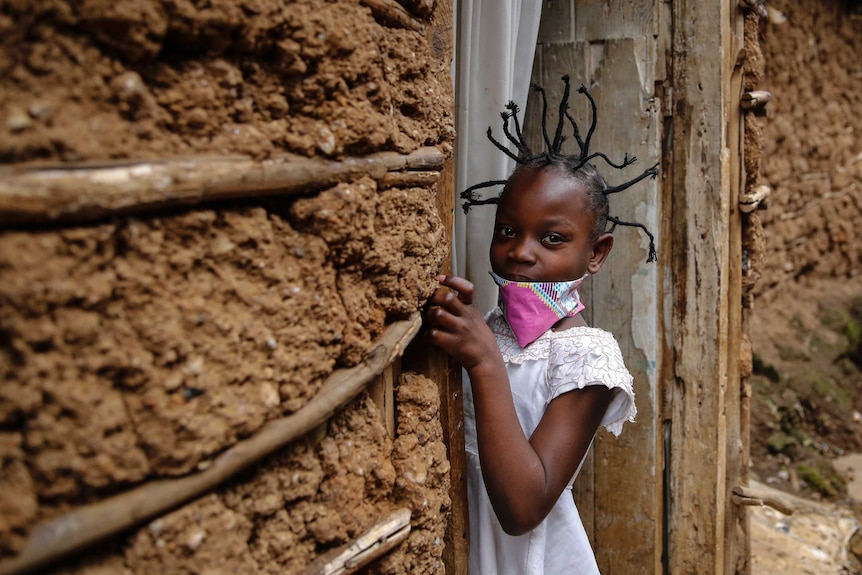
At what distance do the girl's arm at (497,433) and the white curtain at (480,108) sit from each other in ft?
1.82

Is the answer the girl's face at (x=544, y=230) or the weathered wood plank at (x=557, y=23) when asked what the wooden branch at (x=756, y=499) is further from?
the weathered wood plank at (x=557, y=23)

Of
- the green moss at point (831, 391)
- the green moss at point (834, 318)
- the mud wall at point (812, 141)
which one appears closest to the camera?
the mud wall at point (812, 141)

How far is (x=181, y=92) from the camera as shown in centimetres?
89

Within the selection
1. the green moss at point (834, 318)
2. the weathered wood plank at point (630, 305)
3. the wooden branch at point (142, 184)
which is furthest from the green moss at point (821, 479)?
the wooden branch at point (142, 184)

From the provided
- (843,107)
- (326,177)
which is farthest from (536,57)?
(843,107)

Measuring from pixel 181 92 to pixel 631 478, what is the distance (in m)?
2.07

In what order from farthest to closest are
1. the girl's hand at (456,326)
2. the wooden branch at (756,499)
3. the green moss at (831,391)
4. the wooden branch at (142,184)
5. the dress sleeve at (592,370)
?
the green moss at (831,391), the wooden branch at (756,499), the dress sleeve at (592,370), the girl's hand at (456,326), the wooden branch at (142,184)

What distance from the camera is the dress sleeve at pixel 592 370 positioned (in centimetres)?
162

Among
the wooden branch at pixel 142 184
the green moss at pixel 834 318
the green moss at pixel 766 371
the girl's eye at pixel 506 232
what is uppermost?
the wooden branch at pixel 142 184

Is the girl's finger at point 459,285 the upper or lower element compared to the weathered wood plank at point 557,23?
lower

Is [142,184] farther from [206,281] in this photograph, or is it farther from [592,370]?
[592,370]

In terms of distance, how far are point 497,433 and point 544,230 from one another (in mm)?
509

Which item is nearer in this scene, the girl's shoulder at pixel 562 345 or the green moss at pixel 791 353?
the girl's shoulder at pixel 562 345

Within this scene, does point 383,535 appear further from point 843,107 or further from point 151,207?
point 843,107
